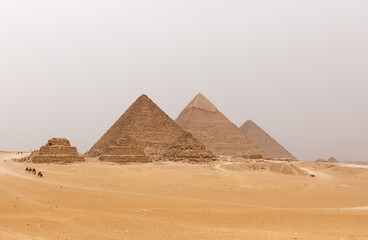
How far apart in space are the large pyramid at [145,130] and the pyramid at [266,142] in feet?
140

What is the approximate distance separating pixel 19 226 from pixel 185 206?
6150 mm

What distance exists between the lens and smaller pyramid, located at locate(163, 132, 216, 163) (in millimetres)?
40875

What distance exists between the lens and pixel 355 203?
1677 centimetres

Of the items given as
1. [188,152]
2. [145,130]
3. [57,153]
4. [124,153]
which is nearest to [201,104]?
[145,130]

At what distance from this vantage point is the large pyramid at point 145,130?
54156 millimetres

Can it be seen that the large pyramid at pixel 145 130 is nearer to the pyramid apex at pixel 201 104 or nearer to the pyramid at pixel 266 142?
the pyramid apex at pixel 201 104

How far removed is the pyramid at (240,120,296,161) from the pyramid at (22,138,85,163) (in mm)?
68240

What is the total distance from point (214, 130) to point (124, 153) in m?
46.5

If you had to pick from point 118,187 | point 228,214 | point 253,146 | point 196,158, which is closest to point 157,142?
point 196,158

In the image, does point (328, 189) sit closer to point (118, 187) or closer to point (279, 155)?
point (118, 187)

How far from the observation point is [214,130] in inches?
3209

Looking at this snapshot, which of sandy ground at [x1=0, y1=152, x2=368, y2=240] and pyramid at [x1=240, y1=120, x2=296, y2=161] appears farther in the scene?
pyramid at [x1=240, y1=120, x2=296, y2=161]

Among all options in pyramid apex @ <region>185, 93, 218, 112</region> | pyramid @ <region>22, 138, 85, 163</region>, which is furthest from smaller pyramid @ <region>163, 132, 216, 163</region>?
pyramid apex @ <region>185, 93, 218, 112</region>

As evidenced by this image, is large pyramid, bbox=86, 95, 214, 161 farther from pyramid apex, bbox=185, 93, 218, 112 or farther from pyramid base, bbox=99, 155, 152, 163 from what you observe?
pyramid apex, bbox=185, 93, 218, 112
